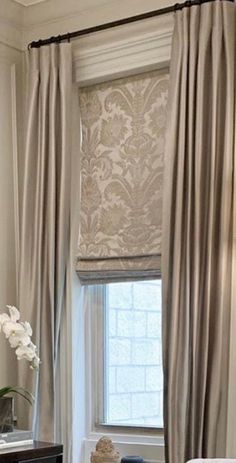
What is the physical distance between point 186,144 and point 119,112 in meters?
0.60

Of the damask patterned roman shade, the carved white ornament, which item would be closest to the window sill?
the carved white ornament

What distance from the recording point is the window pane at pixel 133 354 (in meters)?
3.76

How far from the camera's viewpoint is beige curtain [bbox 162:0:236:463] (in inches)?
126

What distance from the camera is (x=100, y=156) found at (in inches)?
154

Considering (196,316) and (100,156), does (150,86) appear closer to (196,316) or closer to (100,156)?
(100,156)

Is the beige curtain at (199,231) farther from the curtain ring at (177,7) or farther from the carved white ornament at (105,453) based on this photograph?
the carved white ornament at (105,453)

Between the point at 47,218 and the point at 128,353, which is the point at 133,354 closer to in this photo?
the point at 128,353

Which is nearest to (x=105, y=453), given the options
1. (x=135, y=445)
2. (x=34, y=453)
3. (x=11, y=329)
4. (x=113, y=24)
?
(x=135, y=445)

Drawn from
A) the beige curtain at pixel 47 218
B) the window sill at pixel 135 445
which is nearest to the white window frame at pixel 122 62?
the window sill at pixel 135 445

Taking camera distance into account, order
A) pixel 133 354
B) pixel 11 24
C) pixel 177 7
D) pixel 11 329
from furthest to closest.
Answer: pixel 11 24, pixel 133 354, pixel 177 7, pixel 11 329

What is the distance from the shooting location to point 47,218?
3.86 meters

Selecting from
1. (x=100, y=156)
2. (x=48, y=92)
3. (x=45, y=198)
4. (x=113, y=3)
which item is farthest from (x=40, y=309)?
(x=113, y=3)

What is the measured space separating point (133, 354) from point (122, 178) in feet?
2.84

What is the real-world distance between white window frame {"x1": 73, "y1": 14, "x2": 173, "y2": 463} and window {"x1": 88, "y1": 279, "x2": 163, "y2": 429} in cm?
4
